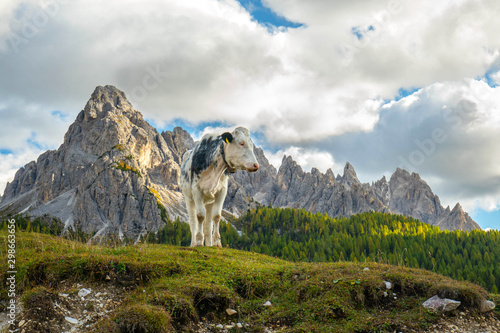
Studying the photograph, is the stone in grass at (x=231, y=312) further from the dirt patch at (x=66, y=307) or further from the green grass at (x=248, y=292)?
the dirt patch at (x=66, y=307)

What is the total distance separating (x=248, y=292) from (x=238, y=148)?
5634mm

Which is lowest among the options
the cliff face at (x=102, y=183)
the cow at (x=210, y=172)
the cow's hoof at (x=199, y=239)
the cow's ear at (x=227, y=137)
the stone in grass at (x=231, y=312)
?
the stone in grass at (x=231, y=312)

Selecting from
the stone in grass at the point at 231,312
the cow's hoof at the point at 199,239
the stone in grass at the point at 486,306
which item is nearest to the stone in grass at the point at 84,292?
the stone in grass at the point at 231,312

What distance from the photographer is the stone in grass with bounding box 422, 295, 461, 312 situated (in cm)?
725

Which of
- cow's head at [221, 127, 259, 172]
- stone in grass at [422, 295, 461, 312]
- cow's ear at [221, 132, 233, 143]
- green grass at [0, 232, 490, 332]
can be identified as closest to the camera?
green grass at [0, 232, 490, 332]

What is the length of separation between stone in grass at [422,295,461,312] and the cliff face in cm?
13865

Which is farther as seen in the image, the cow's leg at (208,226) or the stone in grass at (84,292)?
the cow's leg at (208,226)

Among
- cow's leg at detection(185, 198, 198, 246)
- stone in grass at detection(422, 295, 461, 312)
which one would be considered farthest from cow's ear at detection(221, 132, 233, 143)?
stone in grass at detection(422, 295, 461, 312)

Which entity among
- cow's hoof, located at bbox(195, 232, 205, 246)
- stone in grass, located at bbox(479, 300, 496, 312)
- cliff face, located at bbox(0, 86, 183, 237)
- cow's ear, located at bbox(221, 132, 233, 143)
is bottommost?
stone in grass, located at bbox(479, 300, 496, 312)

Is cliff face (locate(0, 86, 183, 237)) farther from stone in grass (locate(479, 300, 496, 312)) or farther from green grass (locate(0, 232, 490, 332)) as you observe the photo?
stone in grass (locate(479, 300, 496, 312))

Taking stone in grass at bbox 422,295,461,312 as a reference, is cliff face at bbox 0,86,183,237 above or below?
above

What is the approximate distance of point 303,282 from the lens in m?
8.52

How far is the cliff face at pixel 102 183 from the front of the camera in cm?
15388

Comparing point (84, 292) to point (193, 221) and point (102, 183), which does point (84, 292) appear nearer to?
point (193, 221)
